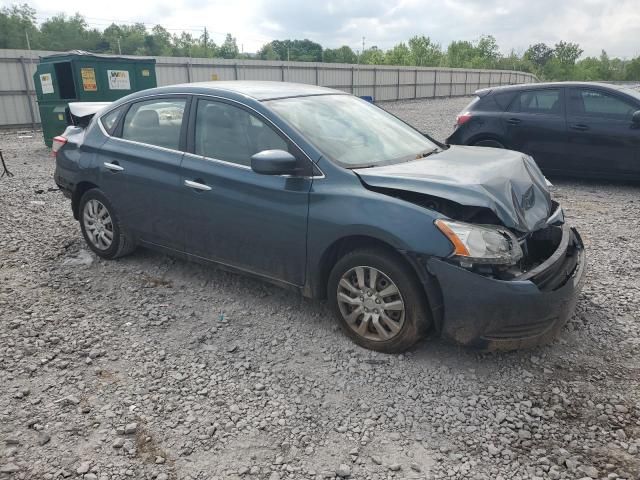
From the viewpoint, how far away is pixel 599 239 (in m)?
5.77

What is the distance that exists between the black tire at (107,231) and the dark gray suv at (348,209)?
1.6 inches

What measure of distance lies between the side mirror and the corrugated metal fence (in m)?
17.0

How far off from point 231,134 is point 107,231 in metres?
1.84

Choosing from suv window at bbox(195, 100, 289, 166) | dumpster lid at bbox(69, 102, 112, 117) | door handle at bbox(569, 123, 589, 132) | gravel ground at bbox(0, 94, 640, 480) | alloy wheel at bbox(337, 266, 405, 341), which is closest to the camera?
gravel ground at bbox(0, 94, 640, 480)

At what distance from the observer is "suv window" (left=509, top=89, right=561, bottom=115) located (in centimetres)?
823

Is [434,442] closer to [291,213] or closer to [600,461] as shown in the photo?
[600,461]

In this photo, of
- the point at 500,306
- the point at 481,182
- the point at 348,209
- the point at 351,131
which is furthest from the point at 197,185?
the point at 500,306

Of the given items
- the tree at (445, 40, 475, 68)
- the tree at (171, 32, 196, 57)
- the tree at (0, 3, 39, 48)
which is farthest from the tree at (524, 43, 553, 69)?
the tree at (0, 3, 39, 48)

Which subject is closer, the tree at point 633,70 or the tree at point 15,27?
the tree at point 15,27

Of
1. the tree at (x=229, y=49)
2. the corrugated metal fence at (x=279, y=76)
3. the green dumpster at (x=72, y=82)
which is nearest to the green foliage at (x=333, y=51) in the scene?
the tree at (x=229, y=49)

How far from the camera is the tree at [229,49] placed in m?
86.7

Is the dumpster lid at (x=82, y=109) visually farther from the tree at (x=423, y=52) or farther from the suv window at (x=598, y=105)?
the tree at (x=423, y=52)

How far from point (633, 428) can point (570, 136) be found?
20.2 feet

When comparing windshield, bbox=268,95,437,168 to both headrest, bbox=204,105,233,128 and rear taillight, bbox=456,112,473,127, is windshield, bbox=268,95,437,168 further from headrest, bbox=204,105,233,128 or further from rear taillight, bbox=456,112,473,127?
rear taillight, bbox=456,112,473,127
